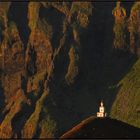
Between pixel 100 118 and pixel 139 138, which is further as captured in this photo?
pixel 100 118

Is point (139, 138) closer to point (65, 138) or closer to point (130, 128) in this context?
point (130, 128)

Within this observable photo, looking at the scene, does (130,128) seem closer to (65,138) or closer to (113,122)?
(113,122)

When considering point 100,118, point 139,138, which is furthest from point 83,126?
point 139,138

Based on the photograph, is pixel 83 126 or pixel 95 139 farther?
Answer: pixel 83 126

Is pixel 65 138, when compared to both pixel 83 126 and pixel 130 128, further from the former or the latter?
pixel 130 128

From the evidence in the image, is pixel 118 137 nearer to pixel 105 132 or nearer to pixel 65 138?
pixel 105 132

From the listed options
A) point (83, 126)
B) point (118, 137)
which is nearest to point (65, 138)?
point (83, 126)

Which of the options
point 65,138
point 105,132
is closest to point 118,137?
point 105,132
